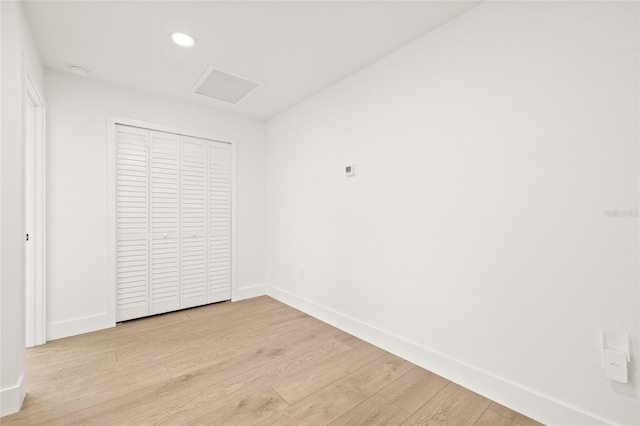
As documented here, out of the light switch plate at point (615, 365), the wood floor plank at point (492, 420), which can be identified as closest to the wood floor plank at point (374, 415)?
the wood floor plank at point (492, 420)

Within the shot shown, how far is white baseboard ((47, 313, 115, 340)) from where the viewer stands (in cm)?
246

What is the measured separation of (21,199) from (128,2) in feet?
4.55

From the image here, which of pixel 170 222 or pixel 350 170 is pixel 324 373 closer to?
pixel 350 170

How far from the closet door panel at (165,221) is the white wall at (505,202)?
1.99 m

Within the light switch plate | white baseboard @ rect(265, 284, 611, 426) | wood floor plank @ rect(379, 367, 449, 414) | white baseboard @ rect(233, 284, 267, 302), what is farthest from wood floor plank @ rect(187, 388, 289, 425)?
white baseboard @ rect(233, 284, 267, 302)

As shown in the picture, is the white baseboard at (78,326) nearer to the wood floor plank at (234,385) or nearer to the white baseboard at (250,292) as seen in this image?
the white baseboard at (250,292)

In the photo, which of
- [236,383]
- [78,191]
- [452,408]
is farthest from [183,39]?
[452,408]

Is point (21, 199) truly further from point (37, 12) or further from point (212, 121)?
point (212, 121)

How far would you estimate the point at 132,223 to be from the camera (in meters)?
2.92

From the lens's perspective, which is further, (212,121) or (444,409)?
(212,121)

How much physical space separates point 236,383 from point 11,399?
1.21 meters

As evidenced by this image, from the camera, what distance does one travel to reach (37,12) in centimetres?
180

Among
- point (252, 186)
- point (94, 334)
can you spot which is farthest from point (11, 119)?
point (252, 186)

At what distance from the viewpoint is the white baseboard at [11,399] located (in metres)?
1.50
